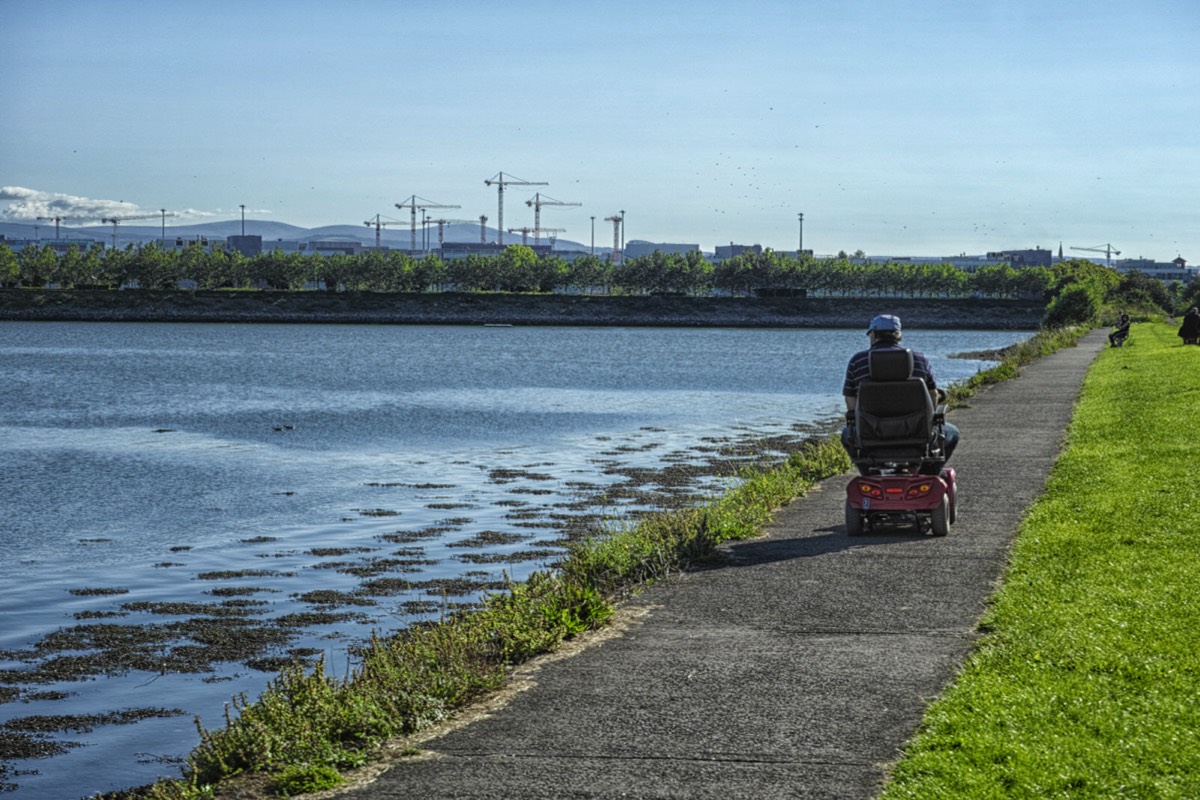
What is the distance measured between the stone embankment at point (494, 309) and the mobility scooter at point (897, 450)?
502 ft

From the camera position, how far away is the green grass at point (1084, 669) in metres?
6.84

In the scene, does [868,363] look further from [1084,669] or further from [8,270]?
[8,270]

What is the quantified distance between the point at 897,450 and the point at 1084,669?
552cm

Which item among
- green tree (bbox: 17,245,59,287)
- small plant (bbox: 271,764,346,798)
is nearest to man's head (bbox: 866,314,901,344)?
small plant (bbox: 271,764,346,798)

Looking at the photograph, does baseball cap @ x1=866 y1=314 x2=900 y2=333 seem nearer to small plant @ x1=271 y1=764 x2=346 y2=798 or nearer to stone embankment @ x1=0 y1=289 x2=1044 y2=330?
small plant @ x1=271 y1=764 x2=346 y2=798

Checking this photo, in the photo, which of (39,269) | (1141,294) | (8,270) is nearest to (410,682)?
(1141,294)

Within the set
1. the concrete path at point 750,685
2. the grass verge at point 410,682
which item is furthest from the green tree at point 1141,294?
the concrete path at point 750,685

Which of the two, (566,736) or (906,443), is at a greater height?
(906,443)

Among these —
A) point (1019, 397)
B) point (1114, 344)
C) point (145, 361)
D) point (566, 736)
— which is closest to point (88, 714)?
point (566, 736)

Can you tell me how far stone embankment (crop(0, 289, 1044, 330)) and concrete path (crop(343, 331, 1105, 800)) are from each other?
15492 cm

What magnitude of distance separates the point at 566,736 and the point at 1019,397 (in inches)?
1127

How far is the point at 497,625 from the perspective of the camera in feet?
33.4

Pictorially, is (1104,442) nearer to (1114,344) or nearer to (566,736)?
(566,736)

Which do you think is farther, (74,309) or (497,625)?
(74,309)
